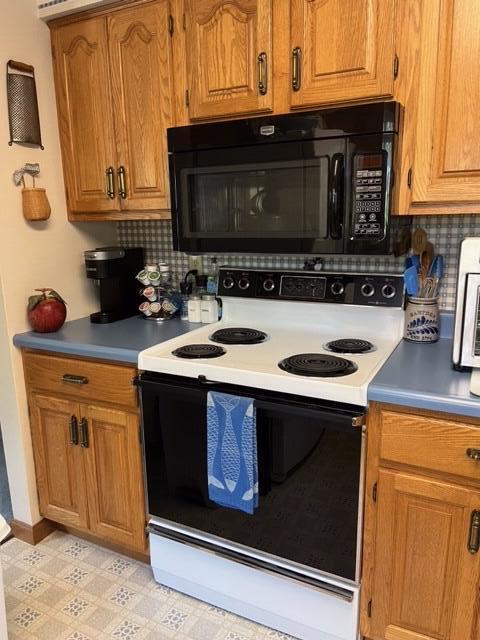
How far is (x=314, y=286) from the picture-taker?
1843 mm

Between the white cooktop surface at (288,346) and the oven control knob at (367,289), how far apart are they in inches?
2.0

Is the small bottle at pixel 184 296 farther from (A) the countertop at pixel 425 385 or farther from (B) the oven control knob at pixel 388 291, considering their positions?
(A) the countertop at pixel 425 385

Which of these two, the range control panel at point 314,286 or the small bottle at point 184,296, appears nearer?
the range control panel at point 314,286

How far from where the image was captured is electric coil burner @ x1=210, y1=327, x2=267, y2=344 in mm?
1734

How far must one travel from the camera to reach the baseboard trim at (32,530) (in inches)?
81.3

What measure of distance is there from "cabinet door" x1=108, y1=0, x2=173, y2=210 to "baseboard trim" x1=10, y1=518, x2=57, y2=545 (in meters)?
1.40

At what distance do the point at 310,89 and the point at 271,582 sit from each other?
1.56m

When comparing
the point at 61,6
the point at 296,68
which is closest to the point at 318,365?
the point at 296,68

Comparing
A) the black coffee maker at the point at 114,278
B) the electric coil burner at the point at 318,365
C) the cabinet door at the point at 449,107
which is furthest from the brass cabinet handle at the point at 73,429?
the cabinet door at the point at 449,107

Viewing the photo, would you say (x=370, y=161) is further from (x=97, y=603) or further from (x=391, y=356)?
(x=97, y=603)

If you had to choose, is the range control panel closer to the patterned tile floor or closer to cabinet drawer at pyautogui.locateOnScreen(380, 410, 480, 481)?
cabinet drawer at pyautogui.locateOnScreen(380, 410, 480, 481)

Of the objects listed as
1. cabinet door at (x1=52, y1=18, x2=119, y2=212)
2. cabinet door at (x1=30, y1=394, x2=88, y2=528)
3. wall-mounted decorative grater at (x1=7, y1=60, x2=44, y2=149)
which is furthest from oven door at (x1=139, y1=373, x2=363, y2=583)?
wall-mounted decorative grater at (x1=7, y1=60, x2=44, y2=149)

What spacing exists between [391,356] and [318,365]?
0.85 feet

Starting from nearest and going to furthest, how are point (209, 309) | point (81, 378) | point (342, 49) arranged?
point (342, 49) → point (81, 378) → point (209, 309)
